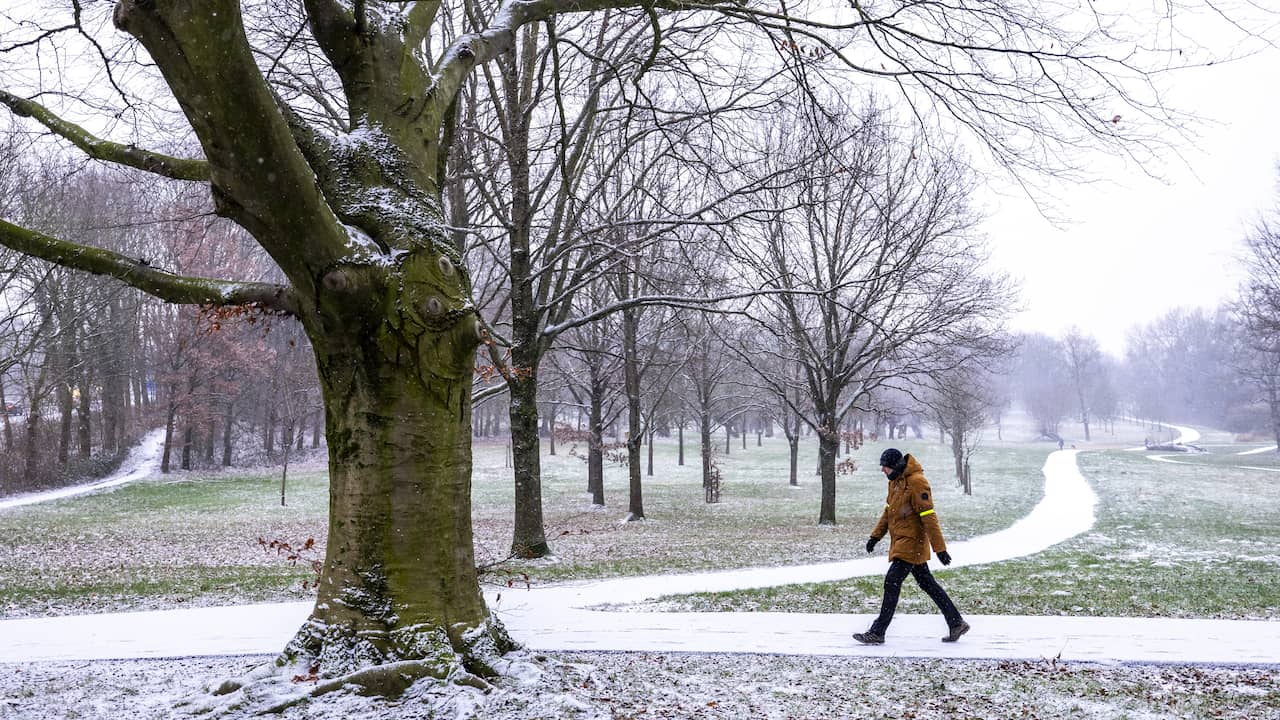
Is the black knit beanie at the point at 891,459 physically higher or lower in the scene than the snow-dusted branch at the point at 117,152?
lower

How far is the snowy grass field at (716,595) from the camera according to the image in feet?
15.8

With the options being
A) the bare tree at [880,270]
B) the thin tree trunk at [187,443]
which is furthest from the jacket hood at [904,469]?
the thin tree trunk at [187,443]

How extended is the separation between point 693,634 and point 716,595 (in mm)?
2237

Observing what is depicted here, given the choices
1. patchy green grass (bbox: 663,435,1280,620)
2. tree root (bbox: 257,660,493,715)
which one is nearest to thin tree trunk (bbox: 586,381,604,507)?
patchy green grass (bbox: 663,435,1280,620)

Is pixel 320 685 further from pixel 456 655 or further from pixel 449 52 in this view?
pixel 449 52

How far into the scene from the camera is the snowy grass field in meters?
4.81

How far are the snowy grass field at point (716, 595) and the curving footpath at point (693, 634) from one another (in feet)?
1.19

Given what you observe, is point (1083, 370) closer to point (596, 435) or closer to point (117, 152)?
point (596, 435)

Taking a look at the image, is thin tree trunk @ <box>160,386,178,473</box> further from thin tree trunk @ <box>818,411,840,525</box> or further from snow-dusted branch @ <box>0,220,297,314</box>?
snow-dusted branch @ <box>0,220,297,314</box>

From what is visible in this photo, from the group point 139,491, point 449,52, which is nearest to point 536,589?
point 449,52

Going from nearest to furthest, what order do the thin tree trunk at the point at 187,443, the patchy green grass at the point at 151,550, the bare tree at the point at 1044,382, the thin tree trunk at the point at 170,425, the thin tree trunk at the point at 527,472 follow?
1. the patchy green grass at the point at 151,550
2. the thin tree trunk at the point at 527,472
3. the thin tree trunk at the point at 170,425
4. the thin tree trunk at the point at 187,443
5. the bare tree at the point at 1044,382

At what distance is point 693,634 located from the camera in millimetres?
6840

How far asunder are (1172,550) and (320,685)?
15794 mm

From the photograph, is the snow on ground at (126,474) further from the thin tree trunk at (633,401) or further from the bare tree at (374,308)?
the bare tree at (374,308)
